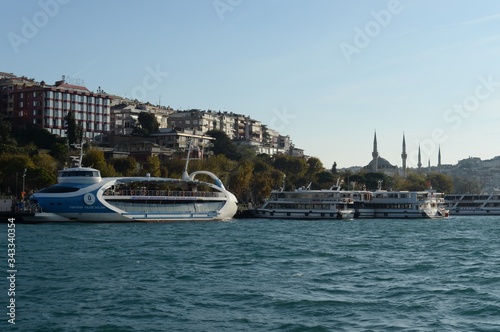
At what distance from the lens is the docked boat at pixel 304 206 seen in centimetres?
7825

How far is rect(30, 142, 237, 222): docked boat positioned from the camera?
55219 millimetres

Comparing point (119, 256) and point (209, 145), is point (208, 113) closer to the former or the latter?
point (209, 145)

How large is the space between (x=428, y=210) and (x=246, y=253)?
55.2 metres

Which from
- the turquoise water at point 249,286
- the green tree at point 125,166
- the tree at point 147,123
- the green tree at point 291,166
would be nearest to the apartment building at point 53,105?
the tree at point 147,123

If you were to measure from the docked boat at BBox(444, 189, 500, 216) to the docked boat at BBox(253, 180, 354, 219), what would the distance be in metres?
27.7

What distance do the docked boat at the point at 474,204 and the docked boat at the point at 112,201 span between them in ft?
150

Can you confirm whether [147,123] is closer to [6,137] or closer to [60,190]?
[6,137]

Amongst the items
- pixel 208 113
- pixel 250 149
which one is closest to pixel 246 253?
pixel 250 149

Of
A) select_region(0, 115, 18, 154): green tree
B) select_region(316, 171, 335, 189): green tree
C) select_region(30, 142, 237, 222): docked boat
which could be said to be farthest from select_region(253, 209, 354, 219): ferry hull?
select_region(316, 171, 335, 189): green tree

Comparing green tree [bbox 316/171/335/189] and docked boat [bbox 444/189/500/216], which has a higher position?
green tree [bbox 316/171/335/189]

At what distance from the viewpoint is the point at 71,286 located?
23734 millimetres

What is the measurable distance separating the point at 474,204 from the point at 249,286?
8259 cm

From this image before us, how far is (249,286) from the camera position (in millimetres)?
24344

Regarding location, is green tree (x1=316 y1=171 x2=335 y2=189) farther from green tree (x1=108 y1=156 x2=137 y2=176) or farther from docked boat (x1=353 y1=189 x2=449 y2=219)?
green tree (x1=108 y1=156 x2=137 y2=176)
